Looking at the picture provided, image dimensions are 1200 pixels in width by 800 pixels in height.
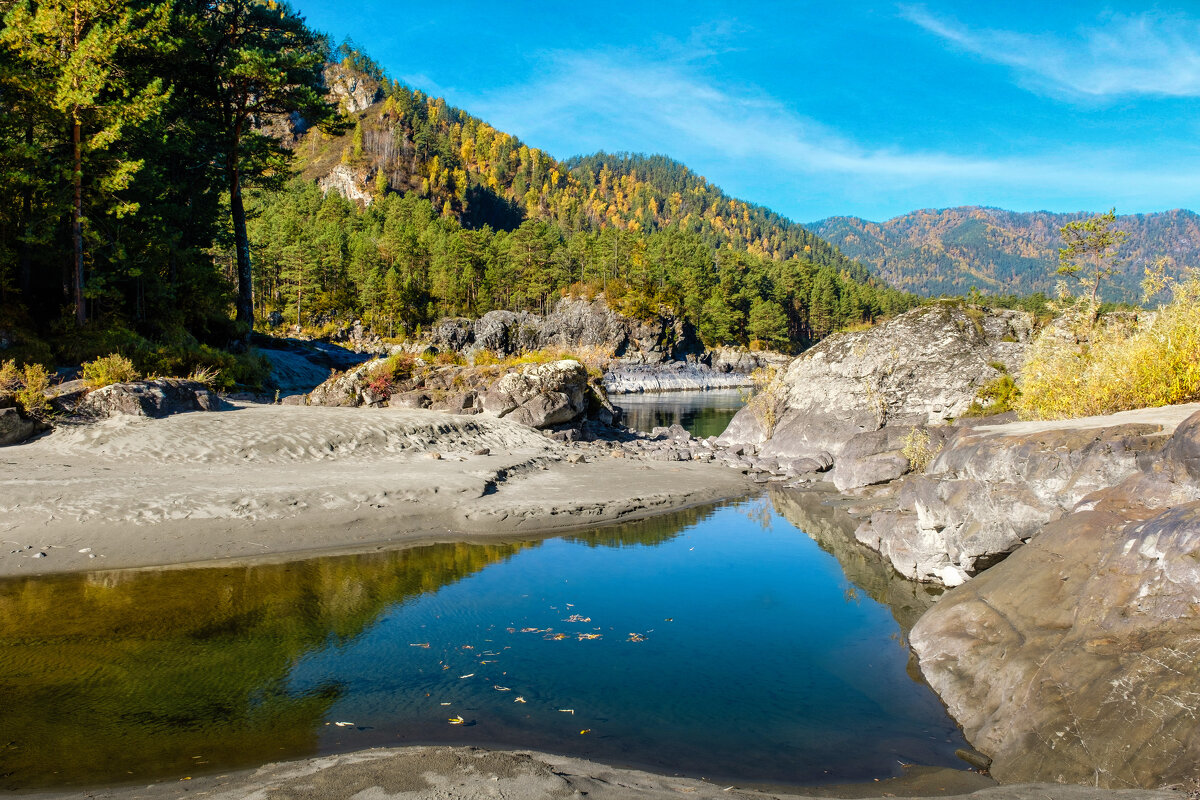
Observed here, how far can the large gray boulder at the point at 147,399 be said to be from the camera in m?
18.0

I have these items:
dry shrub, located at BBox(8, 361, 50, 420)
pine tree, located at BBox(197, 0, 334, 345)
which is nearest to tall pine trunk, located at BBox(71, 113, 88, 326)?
dry shrub, located at BBox(8, 361, 50, 420)

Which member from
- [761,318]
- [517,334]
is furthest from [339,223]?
[761,318]

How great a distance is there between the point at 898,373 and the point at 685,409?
95.0ft

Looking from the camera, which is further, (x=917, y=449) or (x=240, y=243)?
(x=240, y=243)

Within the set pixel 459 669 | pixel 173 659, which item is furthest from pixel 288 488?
pixel 459 669

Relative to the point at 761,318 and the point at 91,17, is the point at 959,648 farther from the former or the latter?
the point at 761,318

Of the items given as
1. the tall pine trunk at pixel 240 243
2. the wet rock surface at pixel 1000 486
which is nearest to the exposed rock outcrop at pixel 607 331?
the tall pine trunk at pixel 240 243

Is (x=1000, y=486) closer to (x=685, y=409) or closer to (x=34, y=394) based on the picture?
Answer: (x=34, y=394)

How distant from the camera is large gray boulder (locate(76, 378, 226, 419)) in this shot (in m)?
18.0

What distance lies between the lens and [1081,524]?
7.98 m

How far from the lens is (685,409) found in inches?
2090

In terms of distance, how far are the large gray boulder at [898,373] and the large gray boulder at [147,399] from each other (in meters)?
19.8

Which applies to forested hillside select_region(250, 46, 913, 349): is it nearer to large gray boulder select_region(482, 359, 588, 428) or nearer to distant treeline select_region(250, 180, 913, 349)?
distant treeline select_region(250, 180, 913, 349)

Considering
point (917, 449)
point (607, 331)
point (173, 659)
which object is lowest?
point (173, 659)
